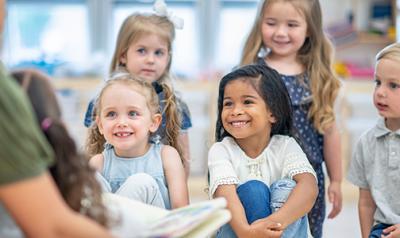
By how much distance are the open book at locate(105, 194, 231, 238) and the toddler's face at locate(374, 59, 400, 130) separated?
0.84 m

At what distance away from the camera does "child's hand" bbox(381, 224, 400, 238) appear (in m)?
1.92

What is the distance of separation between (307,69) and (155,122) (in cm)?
65

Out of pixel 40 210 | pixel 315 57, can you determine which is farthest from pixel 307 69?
pixel 40 210

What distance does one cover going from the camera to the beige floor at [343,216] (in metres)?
3.24

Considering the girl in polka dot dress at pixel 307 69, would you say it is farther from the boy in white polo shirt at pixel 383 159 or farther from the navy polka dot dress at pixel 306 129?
the boy in white polo shirt at pixel 383 159

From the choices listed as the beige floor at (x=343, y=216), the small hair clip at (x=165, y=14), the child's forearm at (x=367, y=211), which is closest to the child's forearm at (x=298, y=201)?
the child's forearm at (x=367, y=211)

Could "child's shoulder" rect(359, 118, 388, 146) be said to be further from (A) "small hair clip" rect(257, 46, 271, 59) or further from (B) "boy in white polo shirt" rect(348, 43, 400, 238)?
(A) "small hair clip" rect(257, 46, 271, 59)

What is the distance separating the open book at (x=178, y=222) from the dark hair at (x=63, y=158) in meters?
0.08

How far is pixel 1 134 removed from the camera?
3.66 ft

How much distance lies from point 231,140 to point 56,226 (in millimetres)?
→ 970

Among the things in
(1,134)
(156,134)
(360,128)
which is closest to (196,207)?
(1,134)

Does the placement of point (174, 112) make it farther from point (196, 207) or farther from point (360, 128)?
point (360, 128)

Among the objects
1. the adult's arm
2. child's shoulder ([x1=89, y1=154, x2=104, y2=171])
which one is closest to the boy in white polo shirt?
child's shoulder ([x1=89, y1=154, x2=104, y2=171])

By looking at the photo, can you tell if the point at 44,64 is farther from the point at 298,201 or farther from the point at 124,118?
the point at 298,201
